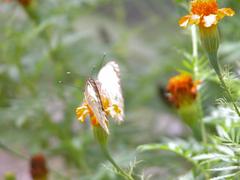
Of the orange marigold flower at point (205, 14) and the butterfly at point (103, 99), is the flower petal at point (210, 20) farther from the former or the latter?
the butterfly at point (103, 99)

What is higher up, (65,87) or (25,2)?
(25,2)

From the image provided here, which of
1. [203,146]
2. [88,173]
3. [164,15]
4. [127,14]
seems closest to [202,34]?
[203,146]

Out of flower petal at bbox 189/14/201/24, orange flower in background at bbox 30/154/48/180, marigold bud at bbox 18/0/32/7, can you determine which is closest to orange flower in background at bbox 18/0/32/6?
marigold bud at bbox 18/0/32/7

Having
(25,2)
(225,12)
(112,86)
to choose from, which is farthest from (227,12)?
(25,2)

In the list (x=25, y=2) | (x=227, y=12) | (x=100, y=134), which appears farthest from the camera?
(x=25, y=2)

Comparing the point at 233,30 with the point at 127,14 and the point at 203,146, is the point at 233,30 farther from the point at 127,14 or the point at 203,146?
the point at 127,14

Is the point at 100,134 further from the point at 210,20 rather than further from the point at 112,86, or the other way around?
the point at 210,20
